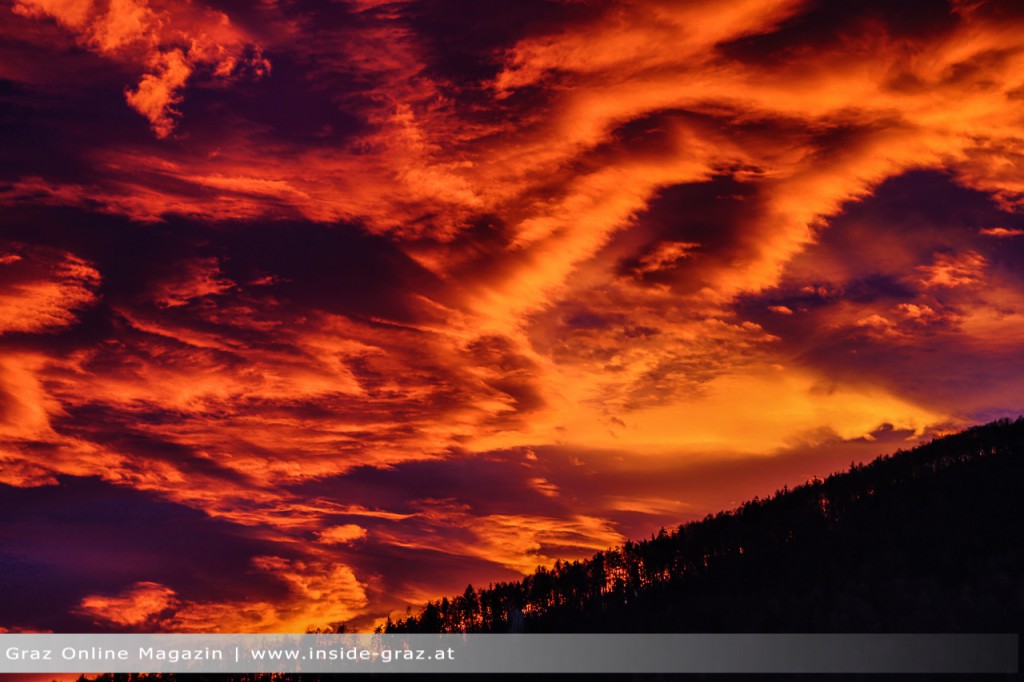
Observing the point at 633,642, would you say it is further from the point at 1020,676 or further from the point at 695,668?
the point at 1020,676

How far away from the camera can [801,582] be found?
197125 mm

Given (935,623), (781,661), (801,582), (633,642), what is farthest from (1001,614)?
(633,642)

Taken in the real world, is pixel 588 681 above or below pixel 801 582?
below

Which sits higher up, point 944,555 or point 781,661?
point 944,555

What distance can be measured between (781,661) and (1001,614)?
118ft

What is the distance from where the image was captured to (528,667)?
194750mm

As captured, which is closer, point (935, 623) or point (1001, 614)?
point (1001, 614)

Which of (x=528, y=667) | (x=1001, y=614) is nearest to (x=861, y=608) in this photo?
(x=1001, y=614)

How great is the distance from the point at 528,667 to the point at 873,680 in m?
79.7

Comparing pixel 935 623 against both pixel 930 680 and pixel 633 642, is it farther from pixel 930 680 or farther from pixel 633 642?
pixel 633 642

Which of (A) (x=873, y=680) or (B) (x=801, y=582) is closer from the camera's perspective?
(A) (x=873, y=680)

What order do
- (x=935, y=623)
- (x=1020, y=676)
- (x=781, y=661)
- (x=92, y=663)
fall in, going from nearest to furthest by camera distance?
(x=1020, y=676) < (x=92, y=663) < (x=935, y=623) < (x=781, y=661)

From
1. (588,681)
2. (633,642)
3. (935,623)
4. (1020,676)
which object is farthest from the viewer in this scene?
(633,642)

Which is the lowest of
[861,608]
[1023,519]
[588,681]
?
[588,681]
